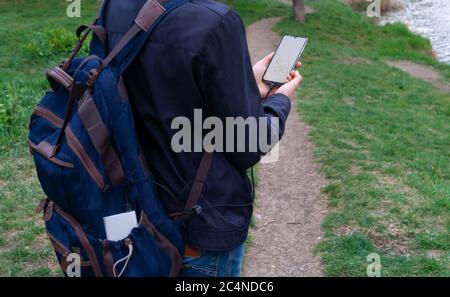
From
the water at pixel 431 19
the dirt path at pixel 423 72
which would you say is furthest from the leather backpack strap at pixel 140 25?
the water at pixel 431 19

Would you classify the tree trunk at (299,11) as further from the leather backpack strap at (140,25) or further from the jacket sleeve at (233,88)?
the leather backpack strap at (140,25)

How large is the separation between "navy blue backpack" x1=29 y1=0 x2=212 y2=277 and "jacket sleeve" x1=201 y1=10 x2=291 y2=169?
102 mm

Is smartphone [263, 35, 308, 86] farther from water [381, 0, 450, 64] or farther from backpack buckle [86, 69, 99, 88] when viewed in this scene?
water [381, 0, 450, 64]

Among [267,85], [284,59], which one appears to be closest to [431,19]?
[284,59]

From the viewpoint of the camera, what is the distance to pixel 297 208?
4598 mm

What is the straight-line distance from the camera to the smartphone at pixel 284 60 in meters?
1.97

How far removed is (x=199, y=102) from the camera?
5.02 feet

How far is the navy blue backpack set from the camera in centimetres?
149

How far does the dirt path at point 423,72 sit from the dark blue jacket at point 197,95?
419 inches

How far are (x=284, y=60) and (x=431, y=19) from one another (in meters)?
20.9

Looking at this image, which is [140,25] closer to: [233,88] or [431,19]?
[233,88]

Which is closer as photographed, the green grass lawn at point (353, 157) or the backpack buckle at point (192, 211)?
the backpack buckle at point (192, 211)
